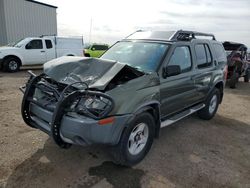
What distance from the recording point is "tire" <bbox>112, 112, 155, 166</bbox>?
3.38 metres

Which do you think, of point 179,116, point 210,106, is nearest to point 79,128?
point 179,116

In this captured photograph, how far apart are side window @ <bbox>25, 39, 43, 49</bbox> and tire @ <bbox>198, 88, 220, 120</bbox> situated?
10510 mm

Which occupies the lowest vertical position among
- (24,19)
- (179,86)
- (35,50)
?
(35,50)

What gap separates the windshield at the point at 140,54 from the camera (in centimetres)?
416

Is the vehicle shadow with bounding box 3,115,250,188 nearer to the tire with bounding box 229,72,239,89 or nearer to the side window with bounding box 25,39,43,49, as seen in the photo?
the tire with bounding box 229,72,239,89

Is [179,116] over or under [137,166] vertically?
over

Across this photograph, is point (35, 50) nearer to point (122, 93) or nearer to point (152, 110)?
point (152, 110)

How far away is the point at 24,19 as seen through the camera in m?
21.5

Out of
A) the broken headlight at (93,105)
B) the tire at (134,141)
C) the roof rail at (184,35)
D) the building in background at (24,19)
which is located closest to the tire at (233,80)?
the roof rail at (184,35)

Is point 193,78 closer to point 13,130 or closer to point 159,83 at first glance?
point 159,83

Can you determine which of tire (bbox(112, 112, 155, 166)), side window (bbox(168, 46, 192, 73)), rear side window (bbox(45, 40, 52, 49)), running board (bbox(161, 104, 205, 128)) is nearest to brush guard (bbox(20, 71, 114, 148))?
tire (bbox(112, 112, 155, 166))

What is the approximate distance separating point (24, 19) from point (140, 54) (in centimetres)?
2018

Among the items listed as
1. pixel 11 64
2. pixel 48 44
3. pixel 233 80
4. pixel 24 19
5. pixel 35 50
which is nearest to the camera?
pixel 233 80

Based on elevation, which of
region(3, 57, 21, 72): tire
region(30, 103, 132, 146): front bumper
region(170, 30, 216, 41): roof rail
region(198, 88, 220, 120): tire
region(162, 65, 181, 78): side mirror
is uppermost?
region(170, 30, 216, 41): roof rail
